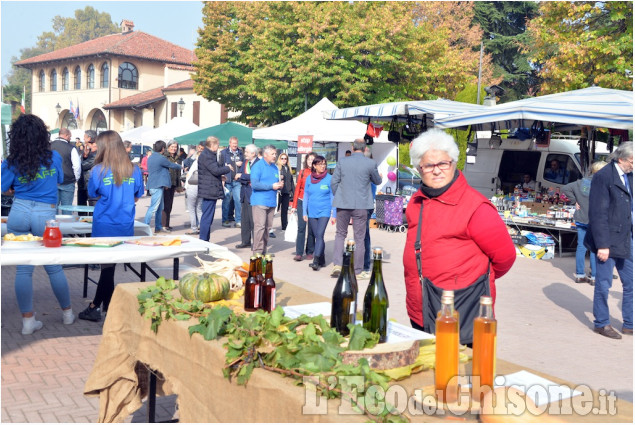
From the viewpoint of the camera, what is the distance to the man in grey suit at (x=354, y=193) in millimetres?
10008

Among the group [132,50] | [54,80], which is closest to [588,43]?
[132,50]

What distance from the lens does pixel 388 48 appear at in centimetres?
3275

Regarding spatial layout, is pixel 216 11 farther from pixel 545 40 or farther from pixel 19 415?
pixel 19 415

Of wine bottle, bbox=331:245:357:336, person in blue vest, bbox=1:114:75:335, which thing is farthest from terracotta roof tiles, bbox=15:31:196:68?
wine bottle, bbox=331:245:357:336

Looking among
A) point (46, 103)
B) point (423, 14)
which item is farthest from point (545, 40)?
point (46, 103)

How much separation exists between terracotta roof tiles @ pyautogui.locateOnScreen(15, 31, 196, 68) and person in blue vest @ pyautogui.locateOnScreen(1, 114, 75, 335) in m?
55.0

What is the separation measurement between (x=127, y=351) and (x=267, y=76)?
30473mm

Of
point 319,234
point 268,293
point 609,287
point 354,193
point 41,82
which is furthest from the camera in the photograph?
point 41,82

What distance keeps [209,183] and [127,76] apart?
5322cm

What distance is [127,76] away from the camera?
61656 mm

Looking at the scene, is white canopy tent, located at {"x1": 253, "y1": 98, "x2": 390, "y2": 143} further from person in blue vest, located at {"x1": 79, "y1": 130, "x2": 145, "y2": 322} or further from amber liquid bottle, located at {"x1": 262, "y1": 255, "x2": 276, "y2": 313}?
amber liquid bottle, located at {"x1": 262, "y1": 255, "x2": 276, "y2": 313}

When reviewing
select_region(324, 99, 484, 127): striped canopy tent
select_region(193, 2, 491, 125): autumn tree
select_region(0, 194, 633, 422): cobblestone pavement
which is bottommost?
select_region(0, 194, 633, 422): cobblestone pavement

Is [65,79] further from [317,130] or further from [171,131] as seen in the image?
[317,130]

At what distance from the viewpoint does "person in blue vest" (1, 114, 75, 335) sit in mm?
6578
